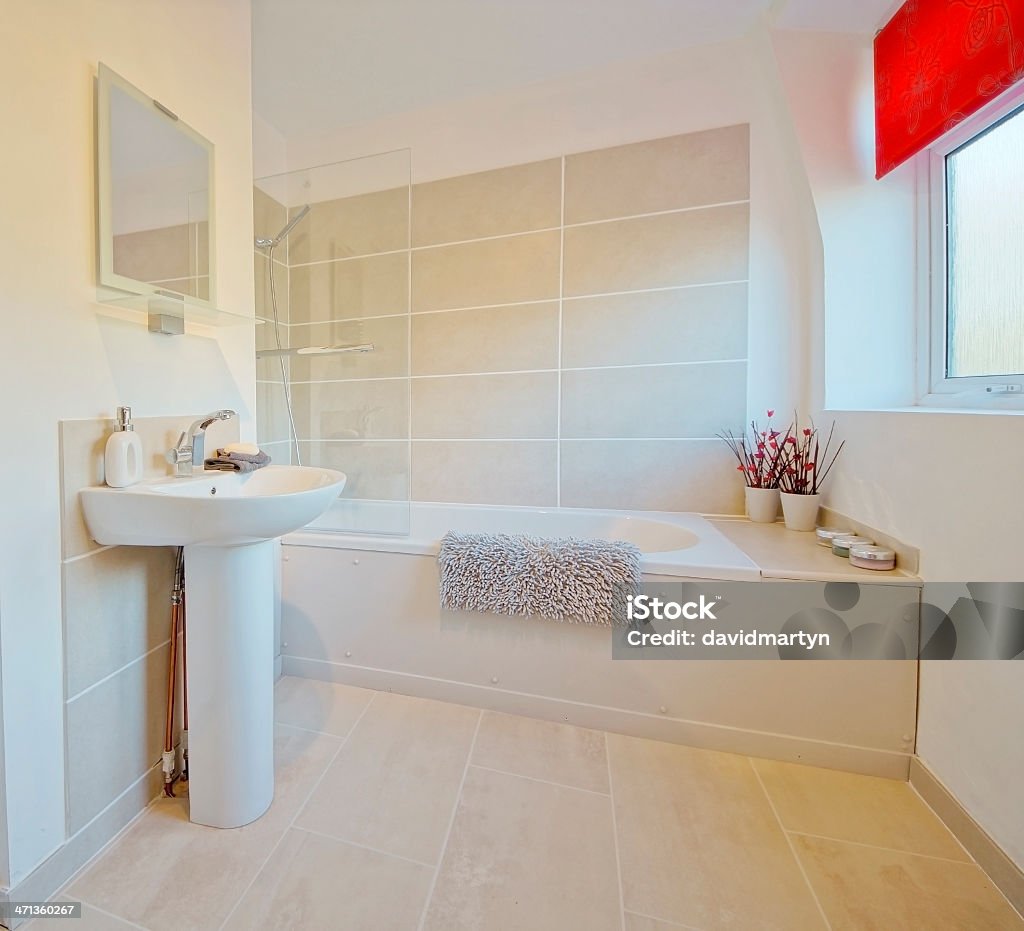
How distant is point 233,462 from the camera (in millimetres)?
1327

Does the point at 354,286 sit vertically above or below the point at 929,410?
above

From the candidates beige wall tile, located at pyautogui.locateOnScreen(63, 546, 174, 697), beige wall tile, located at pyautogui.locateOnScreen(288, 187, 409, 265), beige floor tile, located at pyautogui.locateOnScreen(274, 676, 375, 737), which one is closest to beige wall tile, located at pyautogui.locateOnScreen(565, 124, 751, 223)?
beige wall tile, located at pyautogui.locateOnScreen(288, 187, 409, 265)

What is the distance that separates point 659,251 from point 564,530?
1.34 metres

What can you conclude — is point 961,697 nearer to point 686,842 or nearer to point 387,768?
point 686,842

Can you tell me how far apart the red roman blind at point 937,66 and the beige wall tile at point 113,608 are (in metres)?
2.45

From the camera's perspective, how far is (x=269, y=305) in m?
1.99

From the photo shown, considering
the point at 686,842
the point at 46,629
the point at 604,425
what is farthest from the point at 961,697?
the point at 46,629

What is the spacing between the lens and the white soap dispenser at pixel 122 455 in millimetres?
1053

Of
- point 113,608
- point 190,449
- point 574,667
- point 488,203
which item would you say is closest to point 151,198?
point 190,449

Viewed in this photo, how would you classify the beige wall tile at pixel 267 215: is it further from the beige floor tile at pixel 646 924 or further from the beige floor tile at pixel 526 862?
the beige floor tile at pixel 646 924

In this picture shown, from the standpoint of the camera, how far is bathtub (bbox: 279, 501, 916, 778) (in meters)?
1.32

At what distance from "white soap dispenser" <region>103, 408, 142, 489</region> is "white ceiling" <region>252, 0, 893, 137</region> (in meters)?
1.65

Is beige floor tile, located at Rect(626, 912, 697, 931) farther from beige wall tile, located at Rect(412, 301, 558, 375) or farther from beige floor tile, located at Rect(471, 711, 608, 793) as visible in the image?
beige wall tile, located at Rect(412, 301, 558, 375)

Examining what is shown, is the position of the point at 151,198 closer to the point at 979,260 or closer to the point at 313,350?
the point at 313,350
